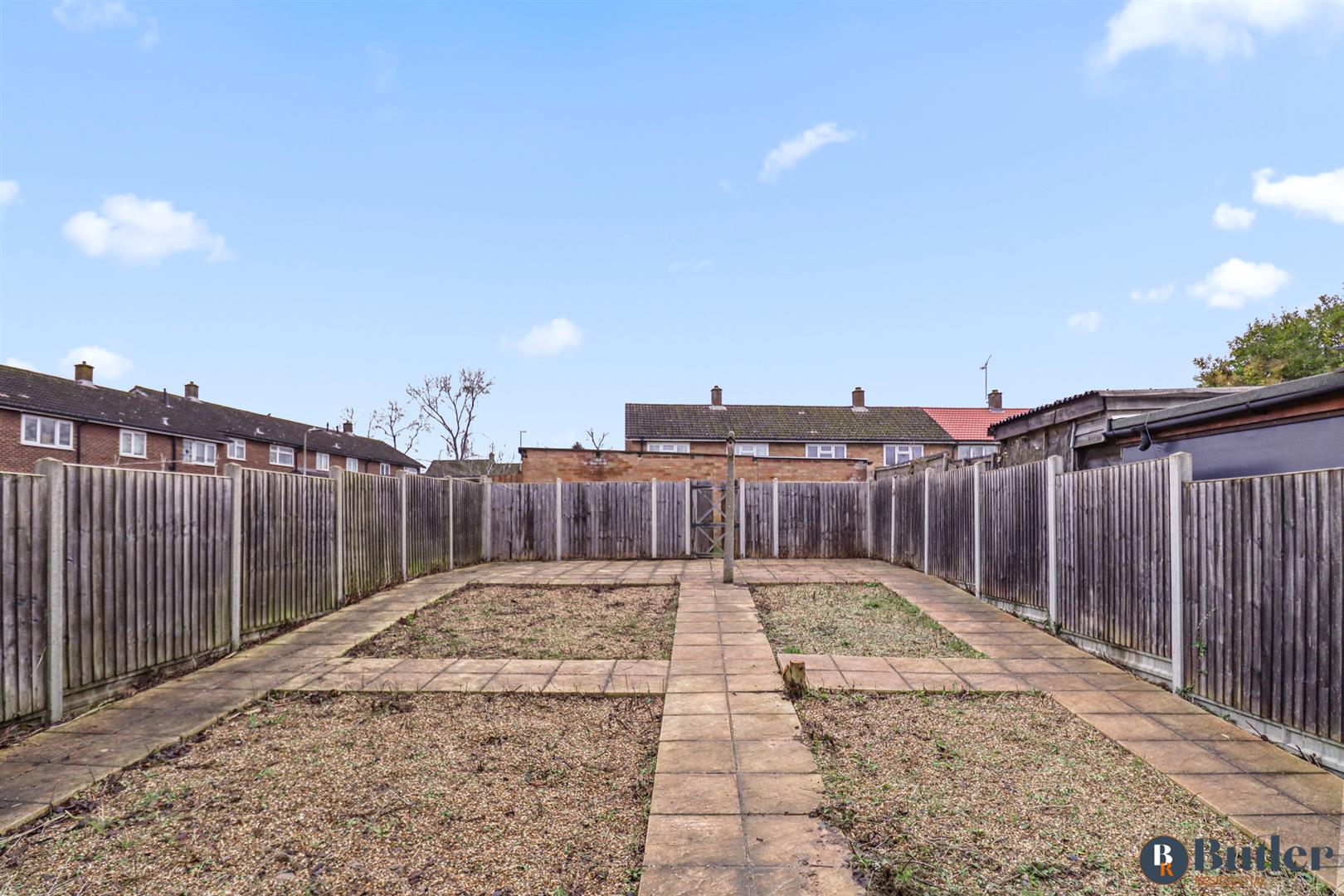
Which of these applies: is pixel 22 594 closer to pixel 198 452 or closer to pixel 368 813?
pixel 368 813

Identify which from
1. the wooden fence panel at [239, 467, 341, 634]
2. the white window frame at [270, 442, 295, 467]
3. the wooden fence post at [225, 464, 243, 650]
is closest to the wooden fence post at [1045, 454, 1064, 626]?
the wooden fence panel at [239, 467, 341, 634]

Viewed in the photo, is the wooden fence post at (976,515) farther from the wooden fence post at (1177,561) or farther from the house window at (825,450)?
the house window at (825,450)

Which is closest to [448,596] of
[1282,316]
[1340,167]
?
[1340,167]

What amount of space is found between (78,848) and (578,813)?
2.11 m

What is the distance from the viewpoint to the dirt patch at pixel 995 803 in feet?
7.87

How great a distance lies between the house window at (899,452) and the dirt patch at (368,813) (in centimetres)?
2859

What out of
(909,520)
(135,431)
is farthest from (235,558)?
(135,431)

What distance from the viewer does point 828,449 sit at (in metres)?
30.1

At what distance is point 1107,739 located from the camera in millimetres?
3816

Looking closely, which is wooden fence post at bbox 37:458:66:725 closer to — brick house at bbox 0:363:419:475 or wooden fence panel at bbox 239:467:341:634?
wooden fence panel at bbox 239:467:341:634

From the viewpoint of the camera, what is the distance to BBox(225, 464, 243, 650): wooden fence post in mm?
5906

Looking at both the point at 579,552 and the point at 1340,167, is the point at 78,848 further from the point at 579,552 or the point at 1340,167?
the point at 1340,167

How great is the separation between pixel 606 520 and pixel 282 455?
27.2 metres

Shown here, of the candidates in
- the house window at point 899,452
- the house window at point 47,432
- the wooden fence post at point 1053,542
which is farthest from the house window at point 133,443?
the house window at point 899,452
